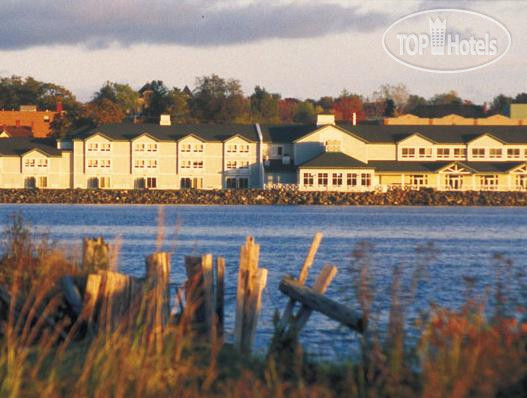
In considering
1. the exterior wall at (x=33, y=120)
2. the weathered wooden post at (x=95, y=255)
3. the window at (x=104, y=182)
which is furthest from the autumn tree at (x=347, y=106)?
the weathered wooden post at (x=95, y=255)

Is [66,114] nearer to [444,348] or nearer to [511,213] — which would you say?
[511,213]

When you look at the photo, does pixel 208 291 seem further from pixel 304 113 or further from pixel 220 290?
pixel 304 113

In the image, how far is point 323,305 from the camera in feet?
40.0

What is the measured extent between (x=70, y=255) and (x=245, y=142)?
8606cm

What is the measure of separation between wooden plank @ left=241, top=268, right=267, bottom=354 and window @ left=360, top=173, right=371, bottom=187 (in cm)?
8688

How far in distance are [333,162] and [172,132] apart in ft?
47.7

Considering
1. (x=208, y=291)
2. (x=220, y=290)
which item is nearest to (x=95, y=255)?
(x=220, y=290)

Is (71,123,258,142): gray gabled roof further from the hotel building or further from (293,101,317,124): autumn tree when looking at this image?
(293,101,317,124): autumn tree

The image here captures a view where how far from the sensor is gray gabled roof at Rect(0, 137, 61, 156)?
103438mm

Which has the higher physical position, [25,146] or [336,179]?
[25,146]

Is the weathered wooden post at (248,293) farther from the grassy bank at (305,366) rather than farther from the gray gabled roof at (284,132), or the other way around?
the gray gabled roof at (284,132)

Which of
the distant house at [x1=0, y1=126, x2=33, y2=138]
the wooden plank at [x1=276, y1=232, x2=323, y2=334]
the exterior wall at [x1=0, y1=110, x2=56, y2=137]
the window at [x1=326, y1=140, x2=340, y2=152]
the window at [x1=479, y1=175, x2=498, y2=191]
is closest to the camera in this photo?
the wooden plank at [x1=276, y1=232, x2=323, y2=334]

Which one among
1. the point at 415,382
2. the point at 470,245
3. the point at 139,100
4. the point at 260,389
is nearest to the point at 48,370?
the point at 260,389

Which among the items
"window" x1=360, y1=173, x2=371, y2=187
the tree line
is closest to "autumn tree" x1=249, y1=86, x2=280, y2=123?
the tree line
